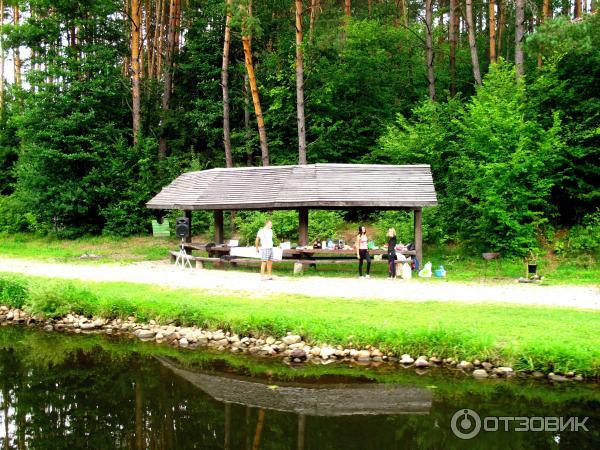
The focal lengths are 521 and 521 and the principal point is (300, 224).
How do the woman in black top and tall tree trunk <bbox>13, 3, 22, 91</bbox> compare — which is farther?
tall tree trunk <bbox>13, 3, 22, 91</bbox>

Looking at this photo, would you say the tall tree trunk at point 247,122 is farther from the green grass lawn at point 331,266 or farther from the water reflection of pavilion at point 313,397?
the water reflection of pavilion at point 313,397

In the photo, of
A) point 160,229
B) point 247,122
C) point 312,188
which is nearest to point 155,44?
point 247,122

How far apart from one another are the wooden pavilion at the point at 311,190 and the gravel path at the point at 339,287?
8.16ft

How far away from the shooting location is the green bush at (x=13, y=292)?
46.0 feet

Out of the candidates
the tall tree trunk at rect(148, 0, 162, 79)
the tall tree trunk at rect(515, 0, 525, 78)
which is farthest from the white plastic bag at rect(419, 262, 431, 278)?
the tall tree trunk at rect(148, 0, 162, 79)

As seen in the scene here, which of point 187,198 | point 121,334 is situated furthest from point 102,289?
point 187,198

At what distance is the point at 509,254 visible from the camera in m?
18.6

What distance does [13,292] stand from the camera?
14227 millimetres

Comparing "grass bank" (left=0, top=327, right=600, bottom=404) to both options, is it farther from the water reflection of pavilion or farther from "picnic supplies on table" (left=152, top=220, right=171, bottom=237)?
"picnic supplies on table" (left=152, top=220, right=171, bottom=237)

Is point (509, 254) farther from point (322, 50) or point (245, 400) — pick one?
point (322, 50)

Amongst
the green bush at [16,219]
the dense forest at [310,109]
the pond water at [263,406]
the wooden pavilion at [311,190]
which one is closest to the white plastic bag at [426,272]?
the wooden pavilion at [311,190]

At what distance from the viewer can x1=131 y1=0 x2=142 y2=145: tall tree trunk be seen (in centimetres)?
2823

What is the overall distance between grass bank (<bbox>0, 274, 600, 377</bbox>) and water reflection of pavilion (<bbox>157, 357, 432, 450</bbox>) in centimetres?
135

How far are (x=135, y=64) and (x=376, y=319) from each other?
77.2 ft
